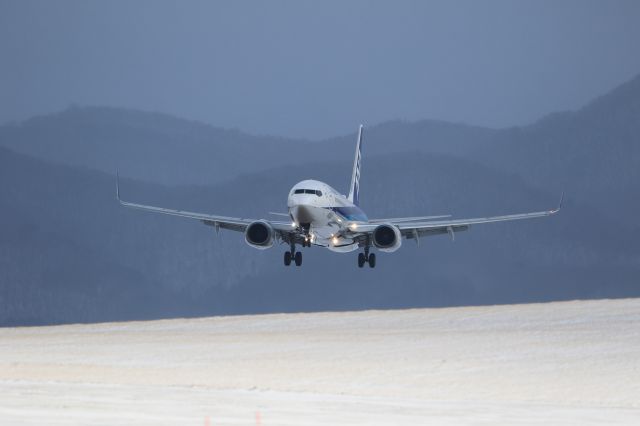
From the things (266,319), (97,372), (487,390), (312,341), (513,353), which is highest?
(266,319)

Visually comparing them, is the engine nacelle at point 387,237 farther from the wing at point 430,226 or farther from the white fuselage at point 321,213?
the white fuselage at point 321,213

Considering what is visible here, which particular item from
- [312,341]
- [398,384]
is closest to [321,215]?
[312,341]

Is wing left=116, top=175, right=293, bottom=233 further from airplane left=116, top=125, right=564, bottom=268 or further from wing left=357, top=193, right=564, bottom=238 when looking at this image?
wing left=357, top=193, right=564, bottom=238

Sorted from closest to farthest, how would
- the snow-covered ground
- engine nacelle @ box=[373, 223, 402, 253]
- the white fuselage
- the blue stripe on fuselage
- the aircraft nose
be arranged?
the snow-covered ground
the aircraft nose
the white fuselage
the blue stripe on fuselage
engine nacelle @ box=[373, 223, 402, 253]

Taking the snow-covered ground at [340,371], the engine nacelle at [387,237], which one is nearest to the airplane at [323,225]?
the engine nacelle at [387,237]

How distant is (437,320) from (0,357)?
4159 centimetres

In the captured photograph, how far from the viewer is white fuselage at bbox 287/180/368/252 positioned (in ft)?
268

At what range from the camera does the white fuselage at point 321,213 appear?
268 feet

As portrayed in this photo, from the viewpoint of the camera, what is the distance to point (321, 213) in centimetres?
8288

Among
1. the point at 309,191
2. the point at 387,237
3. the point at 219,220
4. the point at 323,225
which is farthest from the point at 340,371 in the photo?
the point at 219,220

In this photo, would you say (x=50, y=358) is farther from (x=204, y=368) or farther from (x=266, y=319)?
(x=266, y=319)

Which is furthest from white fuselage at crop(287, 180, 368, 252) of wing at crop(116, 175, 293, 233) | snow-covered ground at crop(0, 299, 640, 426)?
snow-covered ground at crop(0, 299, 640, 426)

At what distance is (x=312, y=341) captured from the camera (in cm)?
8419

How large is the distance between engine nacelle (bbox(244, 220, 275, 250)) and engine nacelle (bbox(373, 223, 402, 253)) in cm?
776
